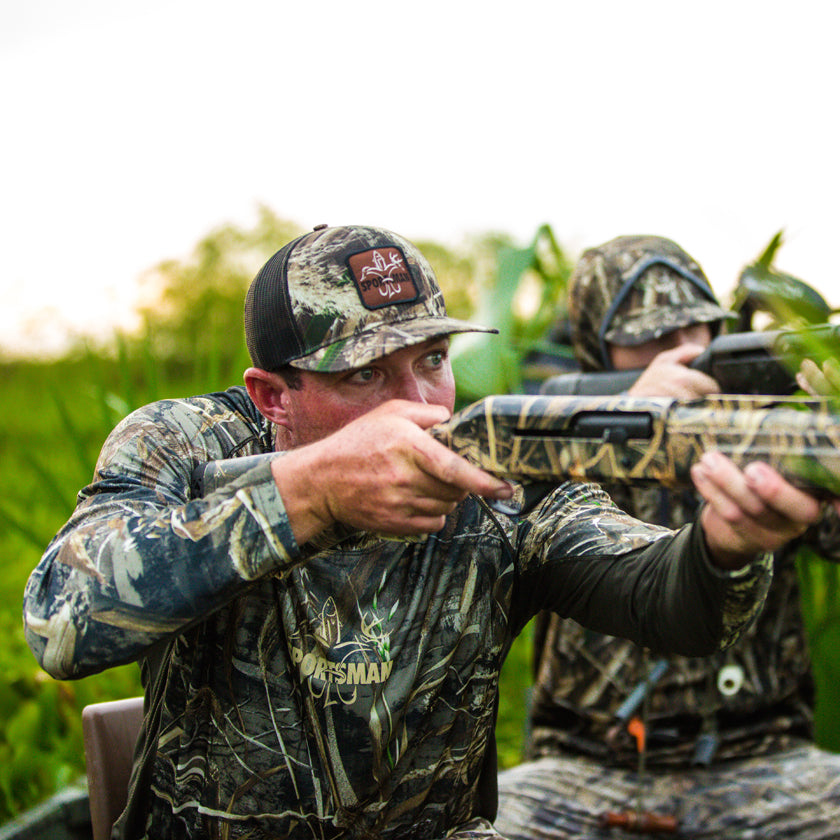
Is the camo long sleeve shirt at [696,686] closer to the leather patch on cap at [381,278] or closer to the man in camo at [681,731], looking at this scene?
the man in camo at [681,731]

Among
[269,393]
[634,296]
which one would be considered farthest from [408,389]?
[634,296]

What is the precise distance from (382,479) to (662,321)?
7.02 feet

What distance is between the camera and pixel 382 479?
1636mm

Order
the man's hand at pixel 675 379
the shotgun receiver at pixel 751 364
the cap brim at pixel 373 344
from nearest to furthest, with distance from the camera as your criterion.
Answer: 1. the cap brim at pixel 373 344
2. the shotgun receiver at pixel 751 364
3. the man's hand at pixel 675 379

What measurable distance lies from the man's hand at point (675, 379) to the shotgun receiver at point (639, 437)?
4.91ft

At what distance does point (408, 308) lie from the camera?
212cm

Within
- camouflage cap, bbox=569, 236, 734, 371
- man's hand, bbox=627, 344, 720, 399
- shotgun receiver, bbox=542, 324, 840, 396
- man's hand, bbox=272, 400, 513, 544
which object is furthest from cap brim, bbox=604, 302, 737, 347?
man's hand, bbox=272, 400, 513, 544

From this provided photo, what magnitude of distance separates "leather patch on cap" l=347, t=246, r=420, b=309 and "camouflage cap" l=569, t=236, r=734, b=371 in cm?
160

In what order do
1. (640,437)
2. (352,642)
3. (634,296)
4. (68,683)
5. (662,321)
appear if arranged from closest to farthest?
(640,437) < (352,642) < (662,321) < (634,296) < (68,683)

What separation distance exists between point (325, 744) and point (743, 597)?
3.15 ft

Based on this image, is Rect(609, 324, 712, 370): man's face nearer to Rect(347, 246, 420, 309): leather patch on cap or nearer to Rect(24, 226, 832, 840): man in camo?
Rect(24, 226, 832, 840): man in camo

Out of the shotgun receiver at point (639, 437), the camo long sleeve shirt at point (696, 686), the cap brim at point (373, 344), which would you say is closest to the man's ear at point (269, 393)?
the cap brim at point (373, 344)

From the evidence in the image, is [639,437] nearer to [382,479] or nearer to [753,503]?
[753,503]

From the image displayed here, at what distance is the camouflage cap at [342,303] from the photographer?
204cm
